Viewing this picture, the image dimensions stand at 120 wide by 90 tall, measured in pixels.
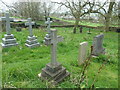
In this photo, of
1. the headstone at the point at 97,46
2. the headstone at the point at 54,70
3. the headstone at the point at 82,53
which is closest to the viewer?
the headstone at the point at 54,70

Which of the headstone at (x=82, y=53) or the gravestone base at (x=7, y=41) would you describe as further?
the gravestone base at (x=7, y=41)

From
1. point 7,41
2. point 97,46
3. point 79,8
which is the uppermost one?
point 79,8

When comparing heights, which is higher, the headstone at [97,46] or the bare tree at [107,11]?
the bare tree at [107,11]

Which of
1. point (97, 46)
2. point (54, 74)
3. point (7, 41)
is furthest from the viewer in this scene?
point (7, 41)

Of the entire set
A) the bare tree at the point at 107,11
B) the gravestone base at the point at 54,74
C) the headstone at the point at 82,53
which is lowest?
the gravestone base at the point at 54,74

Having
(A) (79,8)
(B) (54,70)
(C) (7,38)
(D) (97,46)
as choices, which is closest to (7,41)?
(C) (7,38)

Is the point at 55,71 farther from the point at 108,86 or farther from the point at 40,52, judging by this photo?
the point at 40,52

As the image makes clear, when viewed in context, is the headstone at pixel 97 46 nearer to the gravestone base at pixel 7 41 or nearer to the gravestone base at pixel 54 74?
the gravestone base at pixel 54 74

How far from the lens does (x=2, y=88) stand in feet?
8.21

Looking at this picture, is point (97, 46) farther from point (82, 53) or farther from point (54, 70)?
point (54, 70)

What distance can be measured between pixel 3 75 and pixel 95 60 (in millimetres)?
4097

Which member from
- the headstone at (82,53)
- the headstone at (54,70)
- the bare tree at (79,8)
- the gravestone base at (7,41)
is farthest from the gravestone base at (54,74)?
the bare tree at (79,8)

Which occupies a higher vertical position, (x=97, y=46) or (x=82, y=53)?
(x=97, y=46)

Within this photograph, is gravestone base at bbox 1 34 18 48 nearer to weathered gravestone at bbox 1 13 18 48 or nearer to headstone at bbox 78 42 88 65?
weathered gravestone at bbox 1 13 18 48
